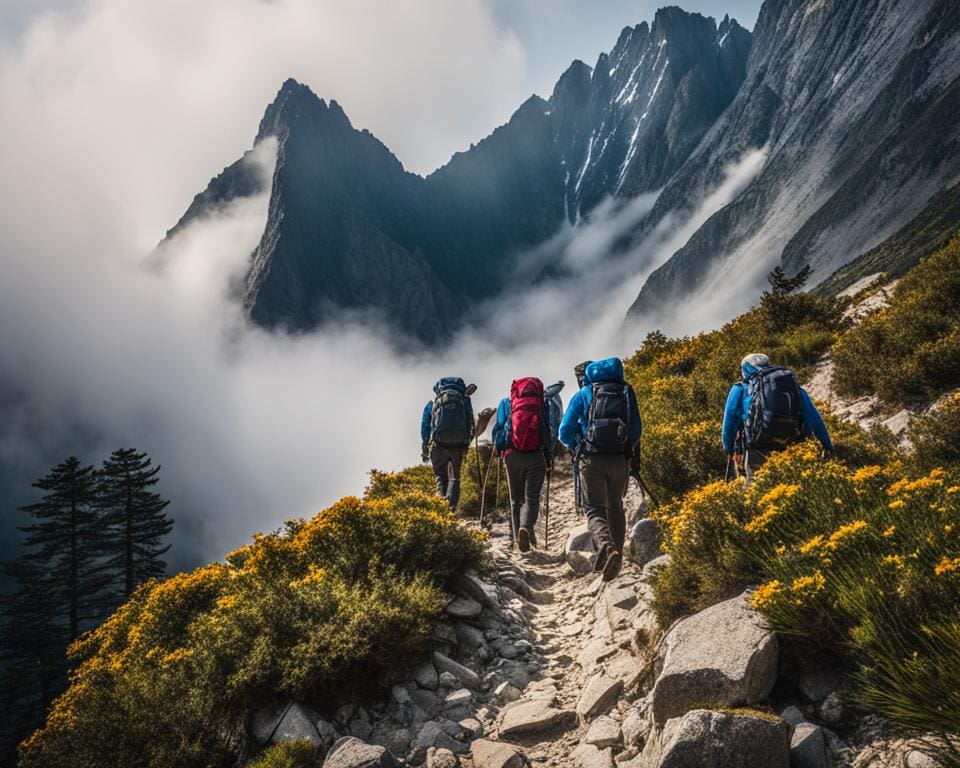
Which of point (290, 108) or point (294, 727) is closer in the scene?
point (294, 727)

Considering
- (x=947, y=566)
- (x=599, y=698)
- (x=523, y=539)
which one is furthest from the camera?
(x=523, y=539)

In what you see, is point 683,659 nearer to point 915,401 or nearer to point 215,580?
point 215,580

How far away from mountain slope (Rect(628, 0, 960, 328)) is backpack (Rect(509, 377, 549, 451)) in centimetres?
7614

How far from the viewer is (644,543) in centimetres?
633

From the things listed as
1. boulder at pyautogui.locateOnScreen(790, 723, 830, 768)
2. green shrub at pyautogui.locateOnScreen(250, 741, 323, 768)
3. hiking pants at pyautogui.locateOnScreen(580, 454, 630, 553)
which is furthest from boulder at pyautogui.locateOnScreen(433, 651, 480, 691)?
boulder at pyautogui.locateOnScreen(790, 723, 830, 768)

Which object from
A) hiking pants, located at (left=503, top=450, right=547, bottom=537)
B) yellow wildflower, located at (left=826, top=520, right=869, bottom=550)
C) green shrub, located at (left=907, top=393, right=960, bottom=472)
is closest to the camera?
yellow wildflower, located at (left=826, top=520, right=869, bottom=550)

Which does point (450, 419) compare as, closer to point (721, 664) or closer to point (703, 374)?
point (703, 374)

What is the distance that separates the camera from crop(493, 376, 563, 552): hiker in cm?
803

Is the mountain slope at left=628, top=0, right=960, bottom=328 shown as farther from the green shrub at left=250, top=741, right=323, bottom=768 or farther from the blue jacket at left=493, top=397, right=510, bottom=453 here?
the green shrub at left=250, top=741, right=323, bottom=768

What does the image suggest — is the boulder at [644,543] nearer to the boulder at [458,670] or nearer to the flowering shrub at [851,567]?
the flowering shrub at [851,567]

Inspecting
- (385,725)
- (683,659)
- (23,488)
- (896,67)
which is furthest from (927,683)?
(23,488)

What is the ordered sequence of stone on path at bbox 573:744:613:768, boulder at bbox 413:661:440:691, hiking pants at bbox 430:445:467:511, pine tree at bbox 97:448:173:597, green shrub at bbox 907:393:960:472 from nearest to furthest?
stone on path at bbox 573:744:613:768 < boulder at bbox 413:661:440:691 < green shrub at bbox 907:393:960:472 < hiking pants at bbox 430:445:467:511 < pine tree at bbox 97:448:173:597

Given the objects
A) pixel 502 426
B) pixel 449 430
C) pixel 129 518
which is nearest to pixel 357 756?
pixel 502 426

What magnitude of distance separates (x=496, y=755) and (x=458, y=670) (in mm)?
1266
